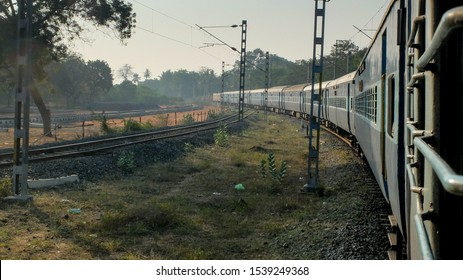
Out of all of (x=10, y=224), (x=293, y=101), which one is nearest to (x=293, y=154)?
(x=10, y=224)

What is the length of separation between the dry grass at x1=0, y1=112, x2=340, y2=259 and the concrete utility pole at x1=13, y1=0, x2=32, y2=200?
0.57 meters

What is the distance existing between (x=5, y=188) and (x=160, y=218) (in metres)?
4.21

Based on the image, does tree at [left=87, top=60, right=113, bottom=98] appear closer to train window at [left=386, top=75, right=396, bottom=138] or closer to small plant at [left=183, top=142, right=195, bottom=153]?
small plant at [left=183, top=142, right=195, bottom=153]

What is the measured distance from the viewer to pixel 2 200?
38.8 feet

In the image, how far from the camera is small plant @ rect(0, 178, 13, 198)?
481 inches

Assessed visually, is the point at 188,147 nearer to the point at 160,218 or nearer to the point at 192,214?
the point at 192,214

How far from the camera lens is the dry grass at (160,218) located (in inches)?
348

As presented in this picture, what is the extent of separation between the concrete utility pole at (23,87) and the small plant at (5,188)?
12.3 inches

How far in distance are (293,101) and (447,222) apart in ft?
143

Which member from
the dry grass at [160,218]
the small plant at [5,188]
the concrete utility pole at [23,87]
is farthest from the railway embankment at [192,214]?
the small plant at [5,188]

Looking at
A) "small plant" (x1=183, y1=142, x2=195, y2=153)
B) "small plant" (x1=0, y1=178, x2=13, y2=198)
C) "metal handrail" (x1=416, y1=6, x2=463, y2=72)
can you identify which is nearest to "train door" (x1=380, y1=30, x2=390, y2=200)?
"metal handrail" (x1=416, y1=6, x2=463, y2=72)

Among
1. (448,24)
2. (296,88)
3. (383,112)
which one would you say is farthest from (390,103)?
(296,88)

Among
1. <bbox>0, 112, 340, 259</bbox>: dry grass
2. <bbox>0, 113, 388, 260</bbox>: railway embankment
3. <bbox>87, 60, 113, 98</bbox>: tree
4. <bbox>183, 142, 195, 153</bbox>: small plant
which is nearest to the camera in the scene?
<bbox>0, 113, 388, 260</bbox>: railway embankment

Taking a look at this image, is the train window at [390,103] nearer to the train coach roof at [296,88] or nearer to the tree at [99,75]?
the train coach roof at [296,88]
